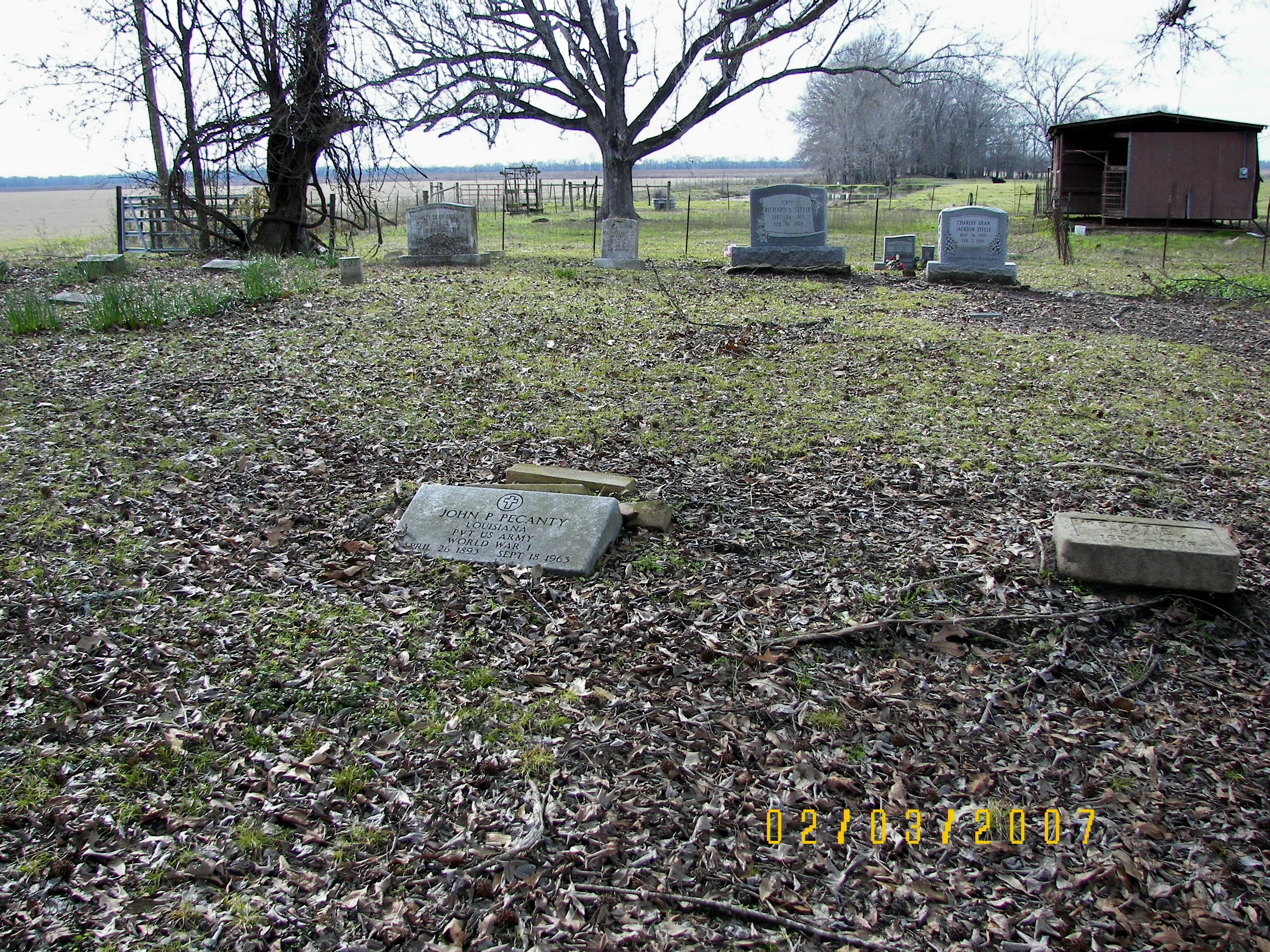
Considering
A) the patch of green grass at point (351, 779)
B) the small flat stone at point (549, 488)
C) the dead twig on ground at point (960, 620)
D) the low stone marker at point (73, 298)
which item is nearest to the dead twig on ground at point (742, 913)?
the patch of green grass at point (351, 779)

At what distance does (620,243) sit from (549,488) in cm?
1308

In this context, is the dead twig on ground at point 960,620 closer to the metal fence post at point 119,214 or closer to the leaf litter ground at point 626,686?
the leaf litter ground at point 626,686

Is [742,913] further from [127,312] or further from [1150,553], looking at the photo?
[127,312]

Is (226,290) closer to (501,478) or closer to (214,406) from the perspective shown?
(214,406)

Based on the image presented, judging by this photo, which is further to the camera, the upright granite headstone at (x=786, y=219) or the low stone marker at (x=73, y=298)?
the upright granite headstone at (x=786, y=219)

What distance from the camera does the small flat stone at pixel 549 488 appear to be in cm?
532

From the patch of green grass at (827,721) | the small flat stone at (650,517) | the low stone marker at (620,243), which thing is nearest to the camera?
the patch of green grass at (827,721)

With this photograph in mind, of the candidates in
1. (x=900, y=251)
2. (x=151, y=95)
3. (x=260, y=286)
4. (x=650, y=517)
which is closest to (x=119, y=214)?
(x=151, y=95)

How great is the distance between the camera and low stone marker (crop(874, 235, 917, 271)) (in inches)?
704

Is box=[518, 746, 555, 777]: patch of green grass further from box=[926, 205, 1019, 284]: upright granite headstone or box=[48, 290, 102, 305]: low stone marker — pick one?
box=[926, 205, 1019, 284]: upright granite headstone

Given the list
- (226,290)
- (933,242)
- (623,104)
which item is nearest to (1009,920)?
(226,290)

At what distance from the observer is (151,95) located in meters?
16.5

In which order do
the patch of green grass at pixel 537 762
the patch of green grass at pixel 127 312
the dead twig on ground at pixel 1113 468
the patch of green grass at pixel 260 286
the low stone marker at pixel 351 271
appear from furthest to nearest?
the low stone marker at pixel 351 271, the patch of green grass at pixel 260 286, the patch of green grass at pixel 127 312, the dead twig on ground at pixel 1113 468, the patch of green grass at pixel 537 762
